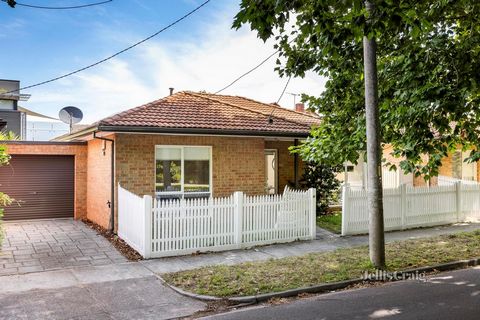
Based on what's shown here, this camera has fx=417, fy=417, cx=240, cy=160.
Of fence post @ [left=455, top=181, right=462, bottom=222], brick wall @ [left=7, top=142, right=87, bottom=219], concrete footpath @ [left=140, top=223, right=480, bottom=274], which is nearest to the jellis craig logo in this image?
concrete footpath @ [left=140, top=223, right=480, bottom=274]

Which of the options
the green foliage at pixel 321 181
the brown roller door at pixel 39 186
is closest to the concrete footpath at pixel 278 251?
the green foliage at pixel 321 181

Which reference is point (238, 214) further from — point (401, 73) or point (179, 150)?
point (401, 73)

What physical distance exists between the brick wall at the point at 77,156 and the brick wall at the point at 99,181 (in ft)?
1.06

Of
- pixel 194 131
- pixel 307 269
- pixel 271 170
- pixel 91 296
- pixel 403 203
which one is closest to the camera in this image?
pixel 91 296

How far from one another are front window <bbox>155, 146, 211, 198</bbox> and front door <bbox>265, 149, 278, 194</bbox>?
11.4 ft

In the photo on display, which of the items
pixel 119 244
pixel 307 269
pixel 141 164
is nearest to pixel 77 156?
pixel 141 164

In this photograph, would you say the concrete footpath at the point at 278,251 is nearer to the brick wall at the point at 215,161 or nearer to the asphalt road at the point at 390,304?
the asphalt road at the point at 390,304

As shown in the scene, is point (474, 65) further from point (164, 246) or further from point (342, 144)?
point (164, 246)

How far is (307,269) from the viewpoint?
7930mm

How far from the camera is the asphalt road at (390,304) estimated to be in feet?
18.9

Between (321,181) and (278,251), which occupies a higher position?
(321,181)

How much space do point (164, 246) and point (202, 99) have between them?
674cm

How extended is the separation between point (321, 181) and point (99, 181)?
7.56m

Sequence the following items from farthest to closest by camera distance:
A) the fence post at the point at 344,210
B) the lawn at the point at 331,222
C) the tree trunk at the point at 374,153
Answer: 1. the lawn at the point at 331,222
2. the fence post at the point at 344,210
3. the tree trunk at the point at 374,153
